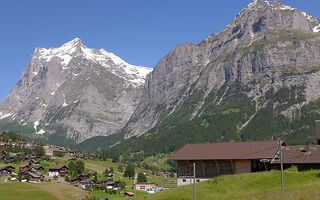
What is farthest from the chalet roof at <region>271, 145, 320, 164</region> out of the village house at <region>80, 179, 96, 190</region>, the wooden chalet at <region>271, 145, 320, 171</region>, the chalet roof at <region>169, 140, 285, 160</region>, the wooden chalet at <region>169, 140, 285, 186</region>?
the village house at <region>80, 179, 96, 190</region>

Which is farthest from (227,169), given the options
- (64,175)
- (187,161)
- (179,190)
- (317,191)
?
(64,175)

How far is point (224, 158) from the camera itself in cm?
6762

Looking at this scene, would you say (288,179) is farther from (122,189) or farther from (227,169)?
(122,189)

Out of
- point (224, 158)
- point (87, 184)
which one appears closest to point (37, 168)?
point (87, 184)

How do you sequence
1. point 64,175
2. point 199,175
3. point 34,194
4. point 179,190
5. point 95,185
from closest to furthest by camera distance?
point 179,190, point 199,175, point 34,194, point 95,185, point 64,175

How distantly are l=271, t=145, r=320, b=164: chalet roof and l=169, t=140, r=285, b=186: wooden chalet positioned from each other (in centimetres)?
213

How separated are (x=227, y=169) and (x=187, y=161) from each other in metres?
8.55

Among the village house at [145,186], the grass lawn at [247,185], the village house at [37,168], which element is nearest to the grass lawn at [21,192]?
A: the village house at [145,186]

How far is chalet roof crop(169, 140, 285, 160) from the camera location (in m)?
65.8

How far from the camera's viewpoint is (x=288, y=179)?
52281mm

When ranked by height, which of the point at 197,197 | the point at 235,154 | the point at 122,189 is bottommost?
the point at 122,189

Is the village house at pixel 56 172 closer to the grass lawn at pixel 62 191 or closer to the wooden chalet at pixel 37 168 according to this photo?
the wooden chalet at pixel 37 168

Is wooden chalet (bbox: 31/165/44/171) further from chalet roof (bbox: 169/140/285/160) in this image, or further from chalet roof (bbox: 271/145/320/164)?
chalet roof (bbox: 271/145/320/164)

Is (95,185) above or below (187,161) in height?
below
